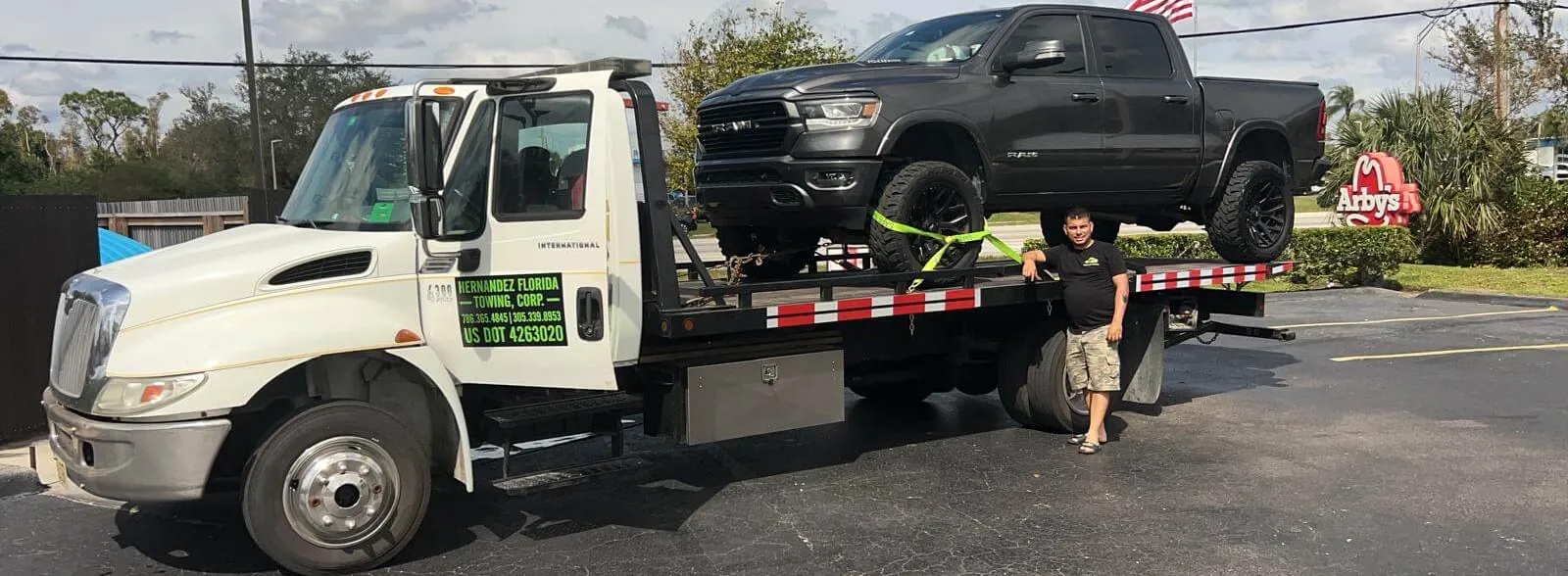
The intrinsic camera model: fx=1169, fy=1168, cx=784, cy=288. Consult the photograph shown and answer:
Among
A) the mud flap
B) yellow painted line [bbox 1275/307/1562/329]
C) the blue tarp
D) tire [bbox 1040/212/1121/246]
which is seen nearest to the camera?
the mud flap

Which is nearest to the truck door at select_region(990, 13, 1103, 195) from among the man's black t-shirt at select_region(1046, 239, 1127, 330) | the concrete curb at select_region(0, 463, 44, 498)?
the man's black t-shirt at select_region(1046, 239, 1127, 330)

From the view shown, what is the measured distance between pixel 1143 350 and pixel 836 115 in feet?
10.0

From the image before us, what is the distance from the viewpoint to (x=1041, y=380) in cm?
763

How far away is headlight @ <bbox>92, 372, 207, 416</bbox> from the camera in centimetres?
462

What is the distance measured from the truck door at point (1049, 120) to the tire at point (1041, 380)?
984mm

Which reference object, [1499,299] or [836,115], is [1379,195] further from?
[836,115]

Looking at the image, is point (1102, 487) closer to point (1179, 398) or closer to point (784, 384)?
point (784, 384)

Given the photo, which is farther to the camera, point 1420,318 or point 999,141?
point 1420,318

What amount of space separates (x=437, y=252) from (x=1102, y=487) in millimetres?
3689

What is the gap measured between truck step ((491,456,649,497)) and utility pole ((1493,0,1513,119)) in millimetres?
28072

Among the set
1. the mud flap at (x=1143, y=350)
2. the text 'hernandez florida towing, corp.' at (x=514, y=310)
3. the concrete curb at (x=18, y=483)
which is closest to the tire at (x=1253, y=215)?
the mud flap at (x=1143, y=350)

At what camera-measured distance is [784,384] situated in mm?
6230

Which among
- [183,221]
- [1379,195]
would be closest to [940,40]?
[183,221]

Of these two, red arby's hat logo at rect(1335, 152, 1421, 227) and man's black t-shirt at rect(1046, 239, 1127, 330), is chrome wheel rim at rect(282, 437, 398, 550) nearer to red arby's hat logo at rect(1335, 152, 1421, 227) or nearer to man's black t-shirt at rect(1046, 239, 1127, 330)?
A: man's black t-shirt at rect(1046, 239, 1127, 330)
